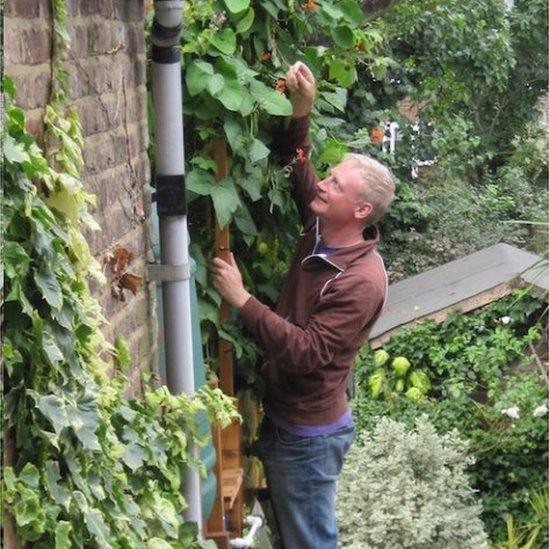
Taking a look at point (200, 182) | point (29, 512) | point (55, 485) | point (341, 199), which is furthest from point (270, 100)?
point (29, 512)

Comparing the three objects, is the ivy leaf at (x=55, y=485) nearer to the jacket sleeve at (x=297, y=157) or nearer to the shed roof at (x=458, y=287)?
the jacket sleeve at (x=297, y=157)

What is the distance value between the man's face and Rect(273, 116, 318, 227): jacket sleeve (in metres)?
0.20

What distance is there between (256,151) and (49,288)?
198cm

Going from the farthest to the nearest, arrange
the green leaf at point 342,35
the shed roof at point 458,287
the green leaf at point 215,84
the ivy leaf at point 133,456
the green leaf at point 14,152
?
the shed roof at point 458,287, the green leaf at point 342,35, the green leaf at point 215,84, the ivy leaf at point 133,456, the green leaf at point 14,152

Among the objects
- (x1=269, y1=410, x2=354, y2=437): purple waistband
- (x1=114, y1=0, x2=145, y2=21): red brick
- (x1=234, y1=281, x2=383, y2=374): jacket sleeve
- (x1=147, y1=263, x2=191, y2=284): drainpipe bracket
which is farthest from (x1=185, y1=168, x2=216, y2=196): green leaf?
(x1=269, y1=410, x2=354, y2=437): purple waistband

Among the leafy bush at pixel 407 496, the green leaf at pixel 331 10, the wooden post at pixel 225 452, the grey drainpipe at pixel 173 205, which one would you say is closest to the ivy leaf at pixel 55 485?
the grey drainpipe at pixel 173 205

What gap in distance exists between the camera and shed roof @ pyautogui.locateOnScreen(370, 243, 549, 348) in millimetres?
8602

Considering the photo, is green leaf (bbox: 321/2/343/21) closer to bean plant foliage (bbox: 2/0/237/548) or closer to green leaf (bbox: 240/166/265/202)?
green leaf (bbox: 240/166/265/202)

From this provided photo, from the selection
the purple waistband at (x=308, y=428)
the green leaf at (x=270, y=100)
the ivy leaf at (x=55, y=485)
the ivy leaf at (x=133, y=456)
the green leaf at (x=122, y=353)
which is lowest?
the purple waistband at (x=308, y=428)

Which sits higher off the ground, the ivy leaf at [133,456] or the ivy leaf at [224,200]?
the ivy leaf at [224,200]

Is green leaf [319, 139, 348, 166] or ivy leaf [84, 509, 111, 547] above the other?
green leaf [319, 139, 348, 166]

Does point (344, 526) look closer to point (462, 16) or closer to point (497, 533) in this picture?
point (497, 533)

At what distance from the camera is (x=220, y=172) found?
12.7ft

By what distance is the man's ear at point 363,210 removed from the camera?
13.2 feet
